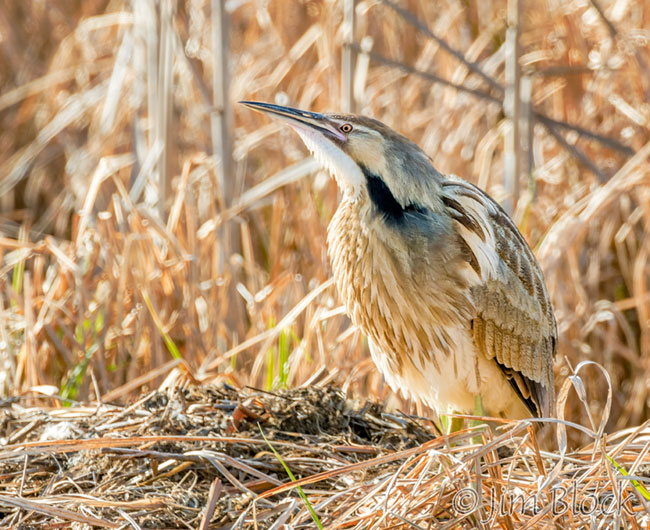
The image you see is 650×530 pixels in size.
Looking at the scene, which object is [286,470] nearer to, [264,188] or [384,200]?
[384,200]

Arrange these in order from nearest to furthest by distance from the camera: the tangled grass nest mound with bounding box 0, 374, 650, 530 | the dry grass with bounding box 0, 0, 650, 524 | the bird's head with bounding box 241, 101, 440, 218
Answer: the tangled grass nest mound with bounding box 0, 374, 650, 530, the bird's head with bounding box 241, 101, 440, 218, the dry grass with bounding box 0, 0, 650, 524

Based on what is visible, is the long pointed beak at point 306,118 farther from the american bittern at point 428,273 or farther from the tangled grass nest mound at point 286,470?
the tangled grass nest mound at point 286,470

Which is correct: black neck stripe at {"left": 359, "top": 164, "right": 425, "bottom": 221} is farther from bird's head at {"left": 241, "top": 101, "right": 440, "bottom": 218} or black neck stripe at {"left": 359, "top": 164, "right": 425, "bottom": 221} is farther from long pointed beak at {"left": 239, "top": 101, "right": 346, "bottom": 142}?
long pointed beak at {"left": 239, "top": 101, "right": 346, "bottom": 142}

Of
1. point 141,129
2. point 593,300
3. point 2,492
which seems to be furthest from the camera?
point 141,129

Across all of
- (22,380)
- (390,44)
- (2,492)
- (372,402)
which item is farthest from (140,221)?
(390,44)

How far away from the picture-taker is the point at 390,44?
4.77m

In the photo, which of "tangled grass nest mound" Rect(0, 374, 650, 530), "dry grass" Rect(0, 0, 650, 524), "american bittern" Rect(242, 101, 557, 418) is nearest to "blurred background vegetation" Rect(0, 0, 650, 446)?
"dry grass" Rect(0, 0, 650, 524)

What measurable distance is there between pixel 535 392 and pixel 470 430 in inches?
28.9

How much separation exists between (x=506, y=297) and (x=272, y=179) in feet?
5.59

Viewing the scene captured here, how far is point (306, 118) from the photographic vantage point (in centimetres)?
225

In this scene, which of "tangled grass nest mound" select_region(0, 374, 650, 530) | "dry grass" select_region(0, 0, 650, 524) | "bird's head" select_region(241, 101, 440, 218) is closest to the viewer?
"tangled grass nest mound" select_region(0, 374, 650, 530)

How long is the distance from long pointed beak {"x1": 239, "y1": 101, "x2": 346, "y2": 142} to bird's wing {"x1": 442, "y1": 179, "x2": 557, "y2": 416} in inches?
11.9

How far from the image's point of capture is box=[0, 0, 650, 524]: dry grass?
3131 millimetres

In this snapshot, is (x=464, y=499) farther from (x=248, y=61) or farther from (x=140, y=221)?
(x=248, y=61)
